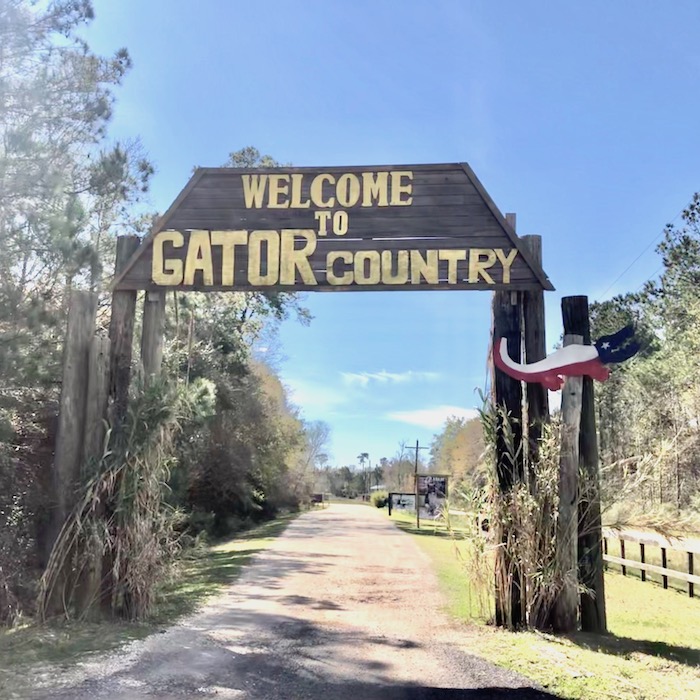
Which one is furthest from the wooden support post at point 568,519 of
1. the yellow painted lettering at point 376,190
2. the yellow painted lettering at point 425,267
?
the yellow painted lettering at point 376,190

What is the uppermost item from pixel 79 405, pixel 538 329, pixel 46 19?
pixel 46 19

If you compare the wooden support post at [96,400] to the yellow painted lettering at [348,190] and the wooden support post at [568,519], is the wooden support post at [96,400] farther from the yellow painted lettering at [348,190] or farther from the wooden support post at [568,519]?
the wooden support post at [568,519]

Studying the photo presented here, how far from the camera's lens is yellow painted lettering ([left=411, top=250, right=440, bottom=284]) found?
750 cm

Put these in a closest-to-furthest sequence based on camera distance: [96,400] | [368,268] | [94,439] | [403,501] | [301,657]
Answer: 1. [301,657]
2. [94,439]
3. [96,400]
4. [368,268]
5. [403,501]

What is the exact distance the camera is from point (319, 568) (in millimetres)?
13031

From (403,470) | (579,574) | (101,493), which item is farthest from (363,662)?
(403,470)

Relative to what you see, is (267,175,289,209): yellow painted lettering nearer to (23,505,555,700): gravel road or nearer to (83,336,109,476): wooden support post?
(83,336,109,476): wooden support post

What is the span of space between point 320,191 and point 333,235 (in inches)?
21.3

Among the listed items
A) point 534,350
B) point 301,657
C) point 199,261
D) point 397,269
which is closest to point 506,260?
point 534,350

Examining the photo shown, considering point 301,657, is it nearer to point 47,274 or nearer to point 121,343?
point 121,343

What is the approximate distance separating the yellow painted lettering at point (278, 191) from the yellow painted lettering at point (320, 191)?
0.29 m

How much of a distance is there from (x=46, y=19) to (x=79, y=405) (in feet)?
22.9

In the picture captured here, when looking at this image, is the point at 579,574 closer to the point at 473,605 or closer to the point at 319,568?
the point at 473,605

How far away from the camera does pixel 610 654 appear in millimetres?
6121
